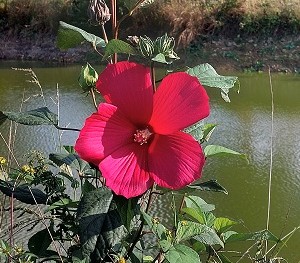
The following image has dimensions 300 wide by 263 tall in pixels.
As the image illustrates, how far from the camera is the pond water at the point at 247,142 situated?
81.4 inches

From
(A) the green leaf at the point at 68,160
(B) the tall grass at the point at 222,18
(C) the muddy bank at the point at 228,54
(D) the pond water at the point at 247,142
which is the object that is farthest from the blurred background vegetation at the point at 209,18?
(A) the green leaf at the point at 68,160

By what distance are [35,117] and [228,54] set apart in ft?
17.6

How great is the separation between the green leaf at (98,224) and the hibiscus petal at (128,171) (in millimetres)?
45

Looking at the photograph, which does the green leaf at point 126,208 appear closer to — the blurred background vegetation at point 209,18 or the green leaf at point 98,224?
the green leaf at point 98,224

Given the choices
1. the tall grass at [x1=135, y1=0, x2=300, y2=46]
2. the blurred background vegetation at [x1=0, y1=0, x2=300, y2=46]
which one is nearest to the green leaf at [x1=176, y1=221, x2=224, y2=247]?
the blurred background vegetation at [x1=0, y1=0, x2=300, y2=46]

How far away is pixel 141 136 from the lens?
1.57 ft

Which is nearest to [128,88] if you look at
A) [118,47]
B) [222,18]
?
[118,47]

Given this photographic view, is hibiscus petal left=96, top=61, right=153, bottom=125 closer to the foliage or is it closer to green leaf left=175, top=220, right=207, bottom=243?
the foliage

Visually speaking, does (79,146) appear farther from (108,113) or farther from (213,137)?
(213,137)

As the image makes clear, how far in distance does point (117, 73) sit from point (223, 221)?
0.27 metres

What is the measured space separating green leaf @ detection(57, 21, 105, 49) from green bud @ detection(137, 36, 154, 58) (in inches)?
3.1

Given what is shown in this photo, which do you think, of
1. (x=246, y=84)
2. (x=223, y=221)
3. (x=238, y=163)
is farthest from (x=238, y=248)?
(x=246, y=84)

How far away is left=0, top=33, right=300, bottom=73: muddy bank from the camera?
5.54 meters

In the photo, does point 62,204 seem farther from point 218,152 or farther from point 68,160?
point 218,152
